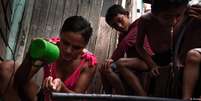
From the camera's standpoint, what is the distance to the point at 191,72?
111 inches

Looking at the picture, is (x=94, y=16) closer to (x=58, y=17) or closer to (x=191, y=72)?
(x=58, y=17)

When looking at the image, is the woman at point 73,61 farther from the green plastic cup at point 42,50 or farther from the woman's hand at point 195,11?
the woman's hand at point 195,11

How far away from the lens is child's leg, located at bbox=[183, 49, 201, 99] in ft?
9.05

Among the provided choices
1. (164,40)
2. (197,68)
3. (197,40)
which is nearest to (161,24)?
(164,40)

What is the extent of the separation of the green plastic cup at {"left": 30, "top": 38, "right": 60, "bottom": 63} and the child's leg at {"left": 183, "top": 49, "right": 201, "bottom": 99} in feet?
3.37

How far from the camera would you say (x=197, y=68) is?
2.85m

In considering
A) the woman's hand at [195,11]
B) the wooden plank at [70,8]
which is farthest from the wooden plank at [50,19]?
the woman's hand at [195,11]

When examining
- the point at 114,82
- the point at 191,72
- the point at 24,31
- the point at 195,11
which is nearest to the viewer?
the point at 191,72

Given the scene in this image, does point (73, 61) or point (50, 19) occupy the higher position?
point (50, 19)

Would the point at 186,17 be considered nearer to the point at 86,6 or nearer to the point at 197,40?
the point at 197,40

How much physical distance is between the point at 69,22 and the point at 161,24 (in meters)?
0.84

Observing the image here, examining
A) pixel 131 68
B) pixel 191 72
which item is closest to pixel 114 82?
pixel 131 68

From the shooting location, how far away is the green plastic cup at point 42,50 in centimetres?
227

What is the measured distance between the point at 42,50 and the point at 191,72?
1.16 meters
